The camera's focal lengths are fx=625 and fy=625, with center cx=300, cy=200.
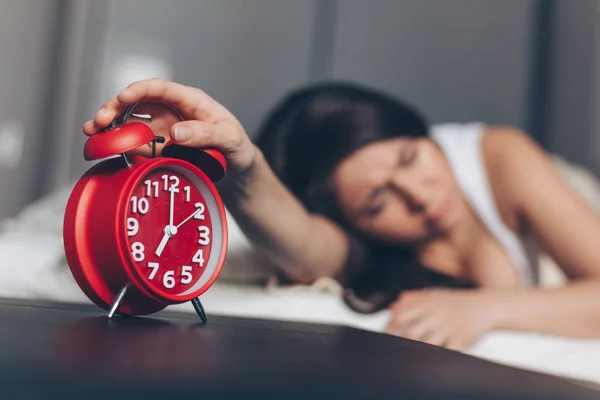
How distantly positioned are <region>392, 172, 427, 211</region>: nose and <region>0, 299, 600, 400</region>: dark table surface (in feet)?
2.14

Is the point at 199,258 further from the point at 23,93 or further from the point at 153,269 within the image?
the point at 23,93

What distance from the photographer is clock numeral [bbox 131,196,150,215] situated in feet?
1.61

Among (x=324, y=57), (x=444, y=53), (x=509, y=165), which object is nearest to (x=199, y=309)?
(x=509, y=165)

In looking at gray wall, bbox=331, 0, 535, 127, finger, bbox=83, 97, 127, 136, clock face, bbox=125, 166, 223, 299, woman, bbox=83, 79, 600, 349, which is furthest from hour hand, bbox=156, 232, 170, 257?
gray wall, bbox=331, 0, 535, 127

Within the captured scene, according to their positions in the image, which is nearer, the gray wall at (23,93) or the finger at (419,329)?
the finger at (419,329)

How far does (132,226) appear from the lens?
49cm

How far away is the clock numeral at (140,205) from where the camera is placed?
1.61 ft

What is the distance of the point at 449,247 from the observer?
1331mm

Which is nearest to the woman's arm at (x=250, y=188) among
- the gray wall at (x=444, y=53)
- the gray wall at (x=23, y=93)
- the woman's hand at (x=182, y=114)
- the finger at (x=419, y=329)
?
the woman's hand at (x=182, y=114)

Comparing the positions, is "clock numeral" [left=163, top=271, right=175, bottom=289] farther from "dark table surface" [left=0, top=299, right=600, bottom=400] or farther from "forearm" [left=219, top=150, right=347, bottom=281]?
"forearm" [left=219, top=150, right=347, bottom=281]

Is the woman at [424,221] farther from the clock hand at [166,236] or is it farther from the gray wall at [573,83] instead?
the gray wall at [573,83]

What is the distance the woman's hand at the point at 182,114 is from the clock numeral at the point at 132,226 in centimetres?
7

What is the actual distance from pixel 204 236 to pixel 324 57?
4.49 feet

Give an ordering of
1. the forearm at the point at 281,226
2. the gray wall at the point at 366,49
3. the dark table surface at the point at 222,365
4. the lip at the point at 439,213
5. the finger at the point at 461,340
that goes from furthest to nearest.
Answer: the gray wall at the point at 366,49 → the lip at the point at 439,213 → the finger at the point at 461,340 → the forearm at the point at 281,226 → the dark table surface at the point at 222,365
